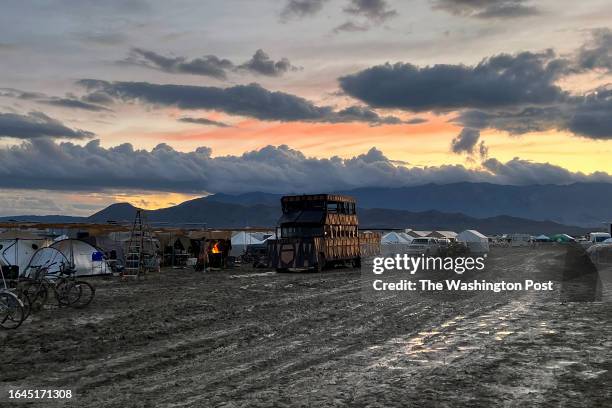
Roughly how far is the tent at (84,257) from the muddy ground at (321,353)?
1360 centimetres

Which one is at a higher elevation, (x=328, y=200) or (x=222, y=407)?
(x=328, y=200)

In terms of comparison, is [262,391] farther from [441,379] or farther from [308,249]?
[308,249]

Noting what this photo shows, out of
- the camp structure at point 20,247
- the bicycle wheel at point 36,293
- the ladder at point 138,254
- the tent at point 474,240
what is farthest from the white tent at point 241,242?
the bicycle wheel at point 36,293

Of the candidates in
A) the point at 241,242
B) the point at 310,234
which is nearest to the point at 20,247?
the point at 310,234

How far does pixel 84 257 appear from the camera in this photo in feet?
114

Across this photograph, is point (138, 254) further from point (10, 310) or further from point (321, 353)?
point (321, 353)

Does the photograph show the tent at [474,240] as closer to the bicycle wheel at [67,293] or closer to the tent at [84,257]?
the tent at [84,257]

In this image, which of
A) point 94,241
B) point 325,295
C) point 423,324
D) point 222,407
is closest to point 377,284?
point 325,295

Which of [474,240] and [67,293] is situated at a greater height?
[67,293]

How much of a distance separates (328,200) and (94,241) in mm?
17207

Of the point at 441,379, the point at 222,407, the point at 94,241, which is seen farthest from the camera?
the point at 94,241

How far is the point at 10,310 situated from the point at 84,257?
2044 cm

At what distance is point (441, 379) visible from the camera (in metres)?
9.88

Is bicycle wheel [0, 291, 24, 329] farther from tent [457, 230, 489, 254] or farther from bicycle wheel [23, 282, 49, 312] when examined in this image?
tent [457, 230, 489, 254]
